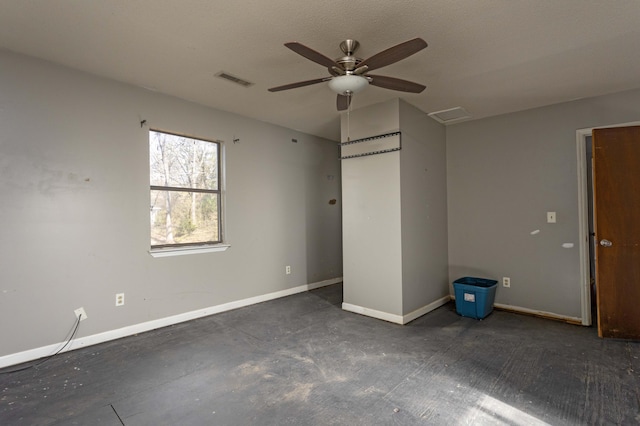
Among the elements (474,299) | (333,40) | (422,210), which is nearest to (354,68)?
(333,40)

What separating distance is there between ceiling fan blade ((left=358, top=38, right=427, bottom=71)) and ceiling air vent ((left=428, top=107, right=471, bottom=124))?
6.74 feet

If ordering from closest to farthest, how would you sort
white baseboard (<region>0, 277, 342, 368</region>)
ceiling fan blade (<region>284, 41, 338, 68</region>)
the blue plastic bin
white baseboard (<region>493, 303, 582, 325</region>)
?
ceiling fan blade (<region>284, 41, 338, 68</region>), white baseboard (<region>0, 277, 342, 368</region>), white baseboard (<region>493, 303, 582, 325</region>), the blue plastic bin

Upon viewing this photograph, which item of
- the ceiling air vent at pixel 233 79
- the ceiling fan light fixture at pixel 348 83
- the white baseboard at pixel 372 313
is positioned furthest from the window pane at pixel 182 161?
the white baseboard at pixel 372 313

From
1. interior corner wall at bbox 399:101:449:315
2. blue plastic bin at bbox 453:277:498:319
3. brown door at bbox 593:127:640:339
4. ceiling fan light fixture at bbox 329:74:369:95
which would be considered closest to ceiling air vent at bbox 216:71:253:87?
ceiling fan light fixture at bbox 329:74:369:95

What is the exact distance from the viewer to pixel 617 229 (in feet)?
9.80

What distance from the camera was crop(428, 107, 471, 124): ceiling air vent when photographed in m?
3.79

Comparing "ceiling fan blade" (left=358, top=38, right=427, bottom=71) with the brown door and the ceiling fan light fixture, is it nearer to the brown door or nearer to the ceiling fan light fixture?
the ceiling fan light fixture

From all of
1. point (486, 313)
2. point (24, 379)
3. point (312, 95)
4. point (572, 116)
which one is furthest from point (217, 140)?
point (572, 116)

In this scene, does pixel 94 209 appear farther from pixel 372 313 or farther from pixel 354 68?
pixel 372 313

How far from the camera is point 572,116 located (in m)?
3.47

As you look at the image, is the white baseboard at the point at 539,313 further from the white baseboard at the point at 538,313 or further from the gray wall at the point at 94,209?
the gray wall at the point at 94,209

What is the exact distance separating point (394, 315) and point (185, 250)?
245 cm

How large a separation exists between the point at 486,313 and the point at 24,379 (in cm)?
429

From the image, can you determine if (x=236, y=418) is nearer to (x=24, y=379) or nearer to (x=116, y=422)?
(x=116, y=422)
